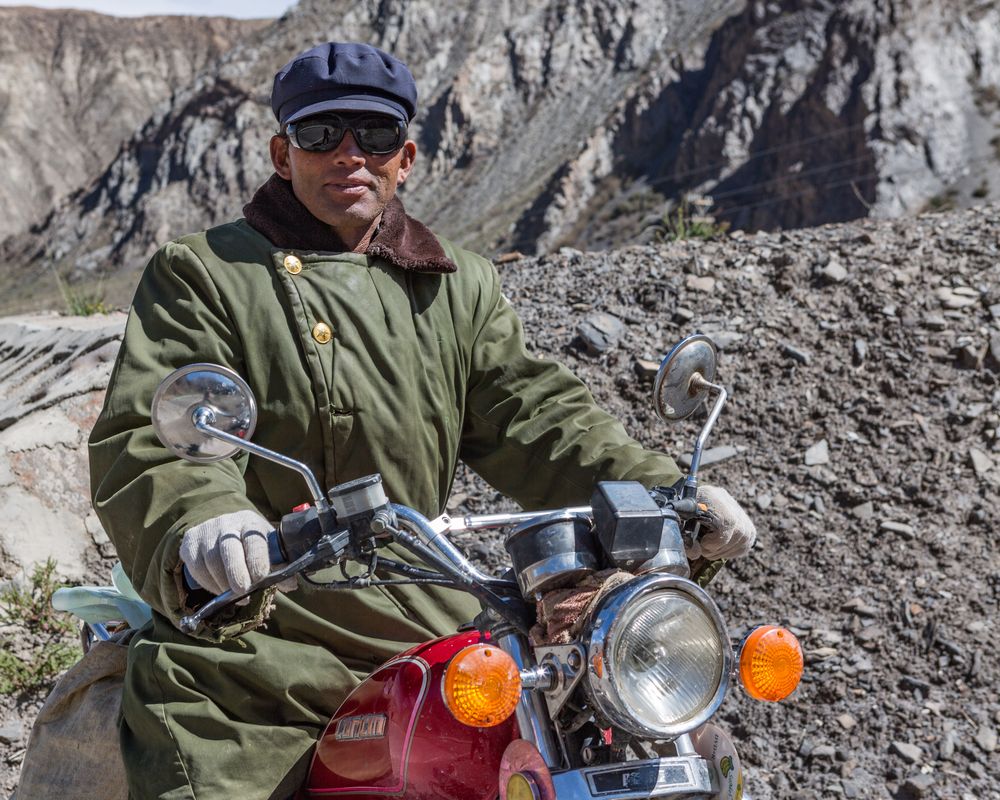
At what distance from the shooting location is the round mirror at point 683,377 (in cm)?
194

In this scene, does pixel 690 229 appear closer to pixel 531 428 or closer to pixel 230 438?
pixel 531 428

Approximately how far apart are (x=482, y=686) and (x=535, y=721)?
0.51 feet

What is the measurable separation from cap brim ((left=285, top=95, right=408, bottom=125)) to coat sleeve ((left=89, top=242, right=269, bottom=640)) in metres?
0.37

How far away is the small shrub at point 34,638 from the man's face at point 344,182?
2.64 meters

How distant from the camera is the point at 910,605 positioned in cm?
466

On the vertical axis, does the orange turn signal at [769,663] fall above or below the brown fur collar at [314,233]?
below

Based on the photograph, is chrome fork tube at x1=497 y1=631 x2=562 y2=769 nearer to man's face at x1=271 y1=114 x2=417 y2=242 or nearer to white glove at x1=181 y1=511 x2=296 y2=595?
white glove at x1=181 y1=511 x2=296 y2=595

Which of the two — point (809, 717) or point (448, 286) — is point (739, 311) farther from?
point (448, 286)

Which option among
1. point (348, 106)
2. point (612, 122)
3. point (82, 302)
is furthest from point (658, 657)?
point (612, 122)

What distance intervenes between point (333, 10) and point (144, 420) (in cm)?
9379

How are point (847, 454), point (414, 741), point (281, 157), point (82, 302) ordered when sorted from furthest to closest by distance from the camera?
point (82, 302)
point (847, 454)
point (281, 157)
point (414, 741)

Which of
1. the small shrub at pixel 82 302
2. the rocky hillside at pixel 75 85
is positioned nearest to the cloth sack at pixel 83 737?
the small shrub at pixel 82 302

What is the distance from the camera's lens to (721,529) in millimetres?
1886

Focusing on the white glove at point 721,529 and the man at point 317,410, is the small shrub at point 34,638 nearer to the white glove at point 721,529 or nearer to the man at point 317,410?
the man at point 317,410
